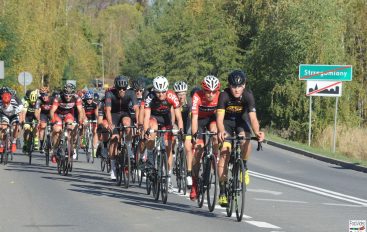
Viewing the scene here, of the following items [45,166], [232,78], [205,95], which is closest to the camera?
[232,78]

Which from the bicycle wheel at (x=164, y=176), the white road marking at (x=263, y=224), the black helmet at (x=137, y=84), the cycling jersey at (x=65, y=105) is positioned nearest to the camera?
the white road marking at (x=263, y=224)

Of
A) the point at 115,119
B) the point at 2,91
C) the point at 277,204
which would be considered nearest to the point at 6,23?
the point at 2,91

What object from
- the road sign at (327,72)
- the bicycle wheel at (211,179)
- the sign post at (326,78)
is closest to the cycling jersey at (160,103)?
the bicycle wheel at (211,179)

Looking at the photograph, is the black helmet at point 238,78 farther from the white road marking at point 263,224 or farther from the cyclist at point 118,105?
the cyclist at point 118,105

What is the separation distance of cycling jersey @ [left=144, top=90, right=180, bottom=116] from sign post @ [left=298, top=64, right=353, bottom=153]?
59.3 ft

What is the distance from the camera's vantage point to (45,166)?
22.0 m

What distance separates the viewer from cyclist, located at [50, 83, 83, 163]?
1998 centimetres

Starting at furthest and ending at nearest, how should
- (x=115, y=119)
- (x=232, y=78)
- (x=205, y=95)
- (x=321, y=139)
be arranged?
(x=321, y=139) → (x=115, y=119) → (x=205, y=95) → (x=232, y=78)

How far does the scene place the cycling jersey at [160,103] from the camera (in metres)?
14.9

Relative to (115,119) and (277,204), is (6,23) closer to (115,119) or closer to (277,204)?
(115,119)

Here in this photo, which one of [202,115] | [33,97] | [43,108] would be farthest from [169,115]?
[33,97]

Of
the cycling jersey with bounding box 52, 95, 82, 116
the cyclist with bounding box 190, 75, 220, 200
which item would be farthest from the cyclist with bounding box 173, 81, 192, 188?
the cycling jersey with bounding box 52, 95, 82, 116

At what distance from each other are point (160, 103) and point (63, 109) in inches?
219

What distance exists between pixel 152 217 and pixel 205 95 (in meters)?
2.43
